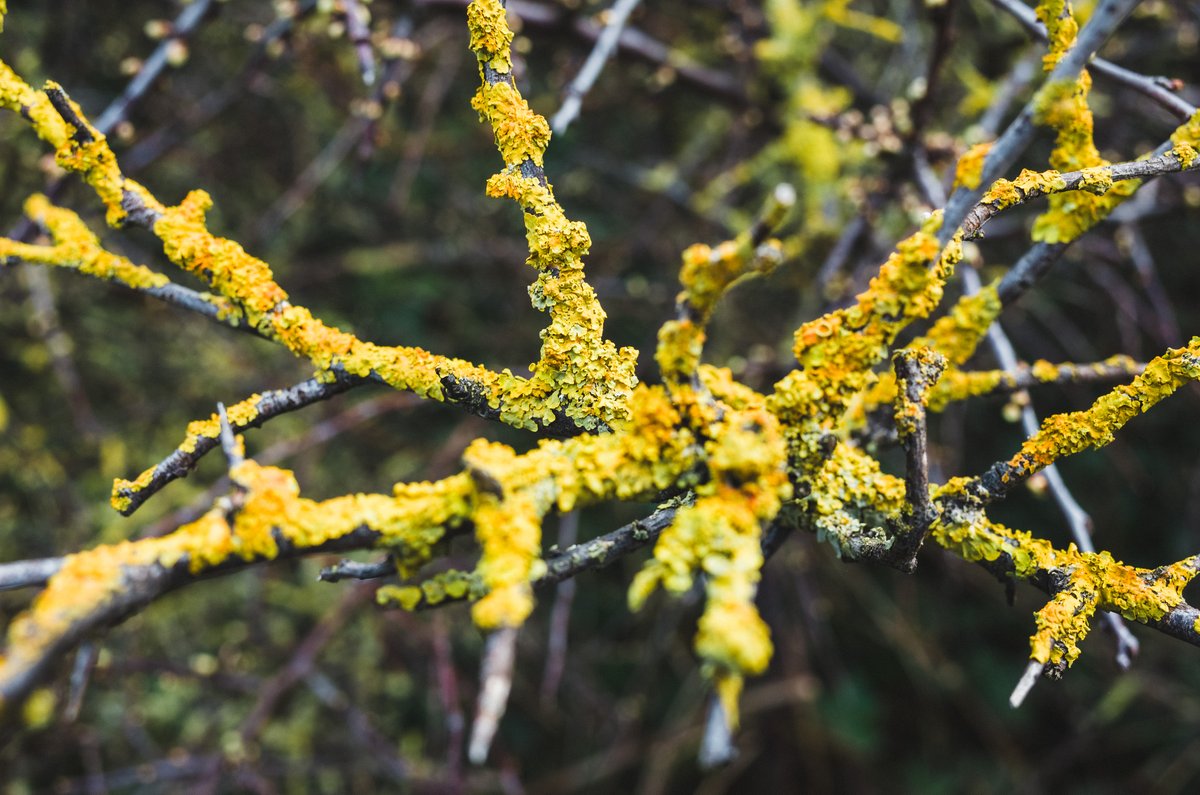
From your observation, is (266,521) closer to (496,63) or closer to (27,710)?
(27,710)

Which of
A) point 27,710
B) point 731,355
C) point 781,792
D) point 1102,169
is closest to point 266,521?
point 27,710

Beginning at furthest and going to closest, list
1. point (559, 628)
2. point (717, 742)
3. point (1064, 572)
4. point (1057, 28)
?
point (559, 628) < point (1057, 28) < point (1064, 572) < point (717, 742)

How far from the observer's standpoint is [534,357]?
2453 mm

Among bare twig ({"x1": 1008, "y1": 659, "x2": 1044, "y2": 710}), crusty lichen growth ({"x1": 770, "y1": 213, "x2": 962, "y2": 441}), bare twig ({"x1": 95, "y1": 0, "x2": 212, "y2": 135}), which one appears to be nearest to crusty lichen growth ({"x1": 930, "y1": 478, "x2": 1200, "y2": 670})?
bare twig ({"x1": 1008, "y1": 659, "x2": 1044, "y2": 710})

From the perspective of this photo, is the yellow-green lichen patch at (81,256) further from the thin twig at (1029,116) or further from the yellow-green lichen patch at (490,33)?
the thin twig at (1029,116)

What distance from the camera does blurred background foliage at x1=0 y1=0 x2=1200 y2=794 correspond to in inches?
73.2

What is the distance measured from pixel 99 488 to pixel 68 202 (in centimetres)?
94

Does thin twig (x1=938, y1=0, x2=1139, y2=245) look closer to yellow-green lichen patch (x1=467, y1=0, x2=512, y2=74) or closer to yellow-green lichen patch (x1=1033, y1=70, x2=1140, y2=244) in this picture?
yellow-green lichen patch (x1=1033, y1=70, x2=1140, y2=244)

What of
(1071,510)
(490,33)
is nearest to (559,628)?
(1071,510)

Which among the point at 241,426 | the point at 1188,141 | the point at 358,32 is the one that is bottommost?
the point at 241,426

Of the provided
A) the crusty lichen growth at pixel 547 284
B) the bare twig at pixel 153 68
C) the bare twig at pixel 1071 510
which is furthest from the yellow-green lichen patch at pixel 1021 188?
the bare twig at pixel 153 68

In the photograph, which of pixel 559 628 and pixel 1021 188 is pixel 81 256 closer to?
pixel 1021 188

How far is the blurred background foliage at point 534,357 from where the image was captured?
1858 millimetres

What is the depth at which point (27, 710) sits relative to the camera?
1.54 ft
